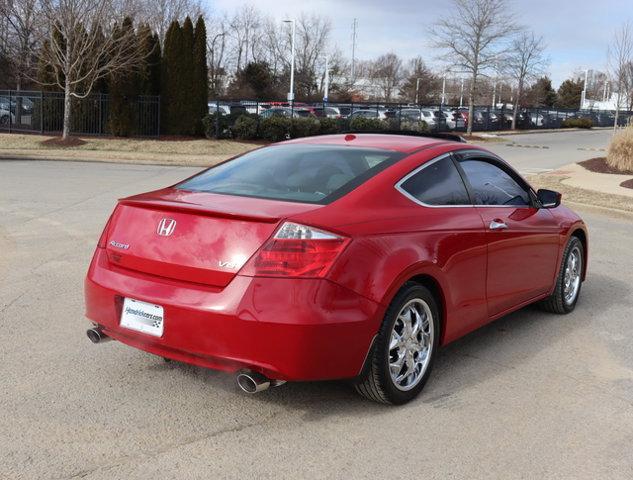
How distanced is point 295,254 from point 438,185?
1421 mm

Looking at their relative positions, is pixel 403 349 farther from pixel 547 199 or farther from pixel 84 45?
pixel 84 45

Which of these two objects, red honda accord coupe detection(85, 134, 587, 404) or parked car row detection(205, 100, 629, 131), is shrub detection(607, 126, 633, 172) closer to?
parked car row detection(205, 100, 629, 131)

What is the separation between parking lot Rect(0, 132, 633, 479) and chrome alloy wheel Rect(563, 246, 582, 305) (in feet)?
0.66

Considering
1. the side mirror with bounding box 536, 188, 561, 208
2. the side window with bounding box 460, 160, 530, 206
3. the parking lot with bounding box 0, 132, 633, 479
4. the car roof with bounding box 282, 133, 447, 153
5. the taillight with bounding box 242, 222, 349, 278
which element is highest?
the car roof with bounding box 282, 133, 447, 153

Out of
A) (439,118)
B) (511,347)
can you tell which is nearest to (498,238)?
(511,347)

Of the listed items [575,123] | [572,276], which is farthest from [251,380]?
[575,123]

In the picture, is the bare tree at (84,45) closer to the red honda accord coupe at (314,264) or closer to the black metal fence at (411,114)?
the black metal fence at (411,114)

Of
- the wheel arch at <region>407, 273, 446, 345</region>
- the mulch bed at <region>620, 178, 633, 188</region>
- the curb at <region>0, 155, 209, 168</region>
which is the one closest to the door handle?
the wheel arch at <region>407, 273, 446, 345</region>

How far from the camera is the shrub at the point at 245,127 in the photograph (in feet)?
94.0

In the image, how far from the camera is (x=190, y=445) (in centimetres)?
341

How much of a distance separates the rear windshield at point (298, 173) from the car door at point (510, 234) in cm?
82

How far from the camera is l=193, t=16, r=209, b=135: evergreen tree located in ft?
93.1

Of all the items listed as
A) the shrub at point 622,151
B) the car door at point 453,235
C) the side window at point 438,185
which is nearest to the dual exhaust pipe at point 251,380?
the car door at point 453,235

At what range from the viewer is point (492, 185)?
5.11m
